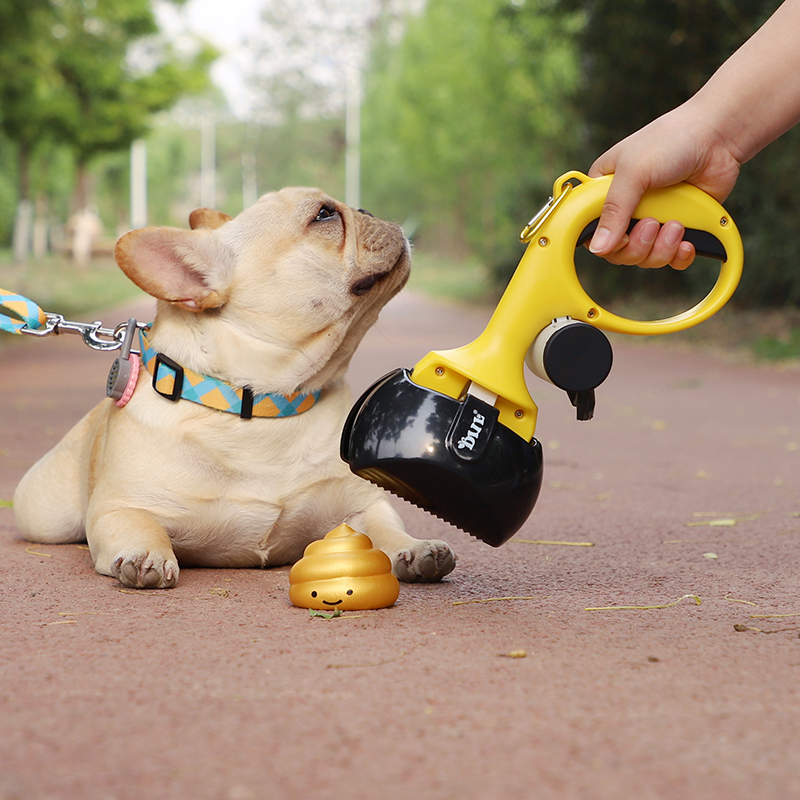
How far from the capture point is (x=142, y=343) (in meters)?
3.36

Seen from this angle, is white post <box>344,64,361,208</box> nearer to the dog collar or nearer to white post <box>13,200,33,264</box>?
white post <box>13,200,33,264</box>

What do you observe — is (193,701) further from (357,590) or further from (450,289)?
(450,289)

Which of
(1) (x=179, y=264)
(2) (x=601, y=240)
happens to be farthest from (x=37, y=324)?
(2) (x=601, y=240)

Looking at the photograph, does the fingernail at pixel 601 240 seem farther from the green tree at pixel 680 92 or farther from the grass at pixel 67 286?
the grass at pixel 67 286

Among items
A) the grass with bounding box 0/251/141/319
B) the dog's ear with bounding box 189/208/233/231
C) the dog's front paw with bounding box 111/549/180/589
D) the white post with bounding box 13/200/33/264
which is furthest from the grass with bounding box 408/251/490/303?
the white post with bounding box 13/200/33/264

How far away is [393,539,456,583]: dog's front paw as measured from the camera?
3.08 m

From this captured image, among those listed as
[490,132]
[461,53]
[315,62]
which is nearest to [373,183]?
[315,62]

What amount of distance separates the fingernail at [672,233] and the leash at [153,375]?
1.26 metres

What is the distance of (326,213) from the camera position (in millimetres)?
3455

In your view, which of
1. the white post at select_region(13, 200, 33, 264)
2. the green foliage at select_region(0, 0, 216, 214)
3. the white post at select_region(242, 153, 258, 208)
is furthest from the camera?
the white post at select_region(242, 153, 258, 208)

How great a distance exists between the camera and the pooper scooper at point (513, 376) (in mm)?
2494

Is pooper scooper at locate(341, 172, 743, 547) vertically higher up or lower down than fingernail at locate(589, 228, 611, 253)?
lower down

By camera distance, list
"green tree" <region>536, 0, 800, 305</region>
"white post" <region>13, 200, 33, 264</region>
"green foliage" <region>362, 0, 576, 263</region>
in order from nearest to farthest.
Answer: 1. "green tree" <region>536, 0, 800, 305</region>
2. "green foliage" <region>362, 0, 576, 263</region>
3. "white post" <region>13, 200, 33, 264</region>

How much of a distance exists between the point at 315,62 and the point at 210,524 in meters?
82.3
